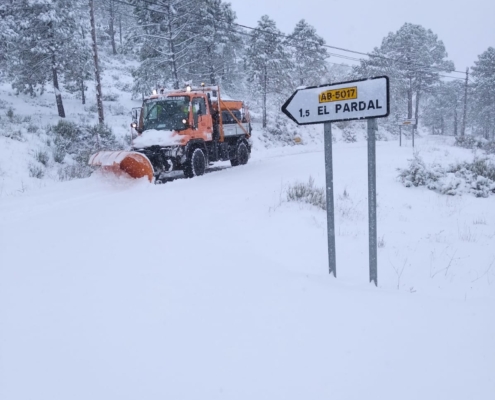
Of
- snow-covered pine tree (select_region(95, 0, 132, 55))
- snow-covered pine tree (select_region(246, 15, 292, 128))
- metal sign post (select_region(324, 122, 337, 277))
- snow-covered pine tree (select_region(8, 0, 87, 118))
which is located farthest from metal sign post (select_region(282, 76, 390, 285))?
snow-covered pine tree (select_region(95, 0, 132, 55))

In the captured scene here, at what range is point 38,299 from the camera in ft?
11.9

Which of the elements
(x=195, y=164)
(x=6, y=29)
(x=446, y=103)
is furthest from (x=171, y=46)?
(x=446, y=103)

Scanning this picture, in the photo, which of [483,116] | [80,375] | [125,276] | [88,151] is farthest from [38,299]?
[483,116]

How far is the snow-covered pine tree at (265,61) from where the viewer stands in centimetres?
3048

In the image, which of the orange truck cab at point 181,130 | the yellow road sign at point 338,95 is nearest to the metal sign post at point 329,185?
the yellow road sign at point 338,95

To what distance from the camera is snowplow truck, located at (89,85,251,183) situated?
1008 cm

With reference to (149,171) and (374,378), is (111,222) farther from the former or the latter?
(374,378)

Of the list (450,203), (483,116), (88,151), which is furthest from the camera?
(483,116)

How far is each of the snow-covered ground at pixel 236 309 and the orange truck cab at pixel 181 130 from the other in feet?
14.2

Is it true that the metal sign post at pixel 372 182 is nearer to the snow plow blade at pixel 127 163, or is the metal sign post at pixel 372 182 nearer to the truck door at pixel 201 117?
the snow plow blade at pixel 127 163

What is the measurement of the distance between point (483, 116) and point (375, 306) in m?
59.9

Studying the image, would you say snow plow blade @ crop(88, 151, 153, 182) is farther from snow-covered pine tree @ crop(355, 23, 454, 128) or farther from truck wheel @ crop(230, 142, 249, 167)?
snow-covered pine tree @ crop(355, 23, 454, 128)

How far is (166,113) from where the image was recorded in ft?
38.5

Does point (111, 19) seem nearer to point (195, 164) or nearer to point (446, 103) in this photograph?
point (195, 164)
